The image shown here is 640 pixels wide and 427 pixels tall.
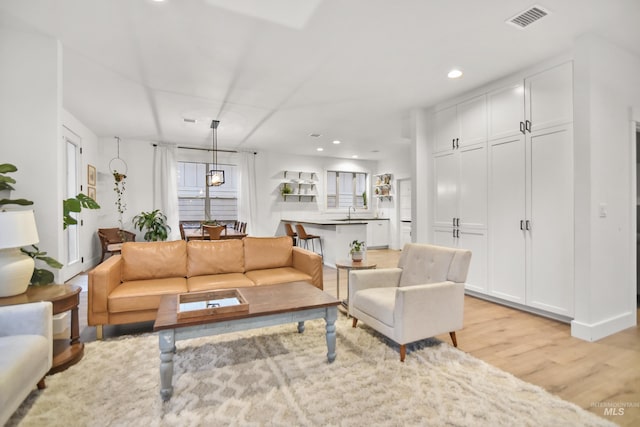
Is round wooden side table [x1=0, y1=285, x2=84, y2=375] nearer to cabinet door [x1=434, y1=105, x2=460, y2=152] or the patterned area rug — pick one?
the patterned area rug

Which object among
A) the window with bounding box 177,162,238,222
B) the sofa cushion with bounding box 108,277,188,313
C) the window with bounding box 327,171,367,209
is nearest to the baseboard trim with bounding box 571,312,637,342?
the sofa cushion with bounding box 108,277,188,313

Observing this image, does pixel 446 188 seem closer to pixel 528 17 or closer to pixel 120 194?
pixel 528 17

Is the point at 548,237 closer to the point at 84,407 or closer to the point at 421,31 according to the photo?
the point at 421,31

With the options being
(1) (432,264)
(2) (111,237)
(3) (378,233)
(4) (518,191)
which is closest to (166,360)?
(1) (432,264)

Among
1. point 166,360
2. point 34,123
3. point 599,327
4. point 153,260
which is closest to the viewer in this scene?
point 166,360

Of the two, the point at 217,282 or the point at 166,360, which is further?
the point at 217,282

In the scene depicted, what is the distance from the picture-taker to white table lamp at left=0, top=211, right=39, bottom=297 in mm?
2111

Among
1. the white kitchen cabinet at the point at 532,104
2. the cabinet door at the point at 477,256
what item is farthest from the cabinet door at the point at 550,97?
the cabinet door at the point at 477,256

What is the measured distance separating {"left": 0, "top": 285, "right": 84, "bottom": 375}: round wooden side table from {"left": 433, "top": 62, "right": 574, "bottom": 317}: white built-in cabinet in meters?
4.09

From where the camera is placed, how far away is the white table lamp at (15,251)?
2.11 meters

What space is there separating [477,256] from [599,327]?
4.44ft

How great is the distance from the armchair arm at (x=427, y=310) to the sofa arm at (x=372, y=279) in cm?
58

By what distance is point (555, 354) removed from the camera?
251 centimetres

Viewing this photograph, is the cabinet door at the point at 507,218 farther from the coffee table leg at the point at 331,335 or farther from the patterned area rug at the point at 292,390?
the coffee table leg at the point at 331,335
